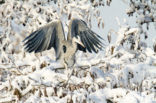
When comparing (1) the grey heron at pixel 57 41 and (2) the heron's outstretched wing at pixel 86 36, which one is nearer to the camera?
(1) the grey heron at pixel 57 41

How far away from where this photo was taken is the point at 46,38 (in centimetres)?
560

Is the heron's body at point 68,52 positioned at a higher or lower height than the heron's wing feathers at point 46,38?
lower

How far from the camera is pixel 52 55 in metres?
6.25

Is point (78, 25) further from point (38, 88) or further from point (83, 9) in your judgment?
point (38, 88)

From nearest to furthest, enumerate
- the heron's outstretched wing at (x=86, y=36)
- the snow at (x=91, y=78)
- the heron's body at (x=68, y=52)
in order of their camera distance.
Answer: the snow at (x=91, y=78) → the heron's body at (x=68, y=52) → the heron's outstretched wing at (x=86, y=36)

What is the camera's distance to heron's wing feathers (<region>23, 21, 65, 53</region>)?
5.51 m

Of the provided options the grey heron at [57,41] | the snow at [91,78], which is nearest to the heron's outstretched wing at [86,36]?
the grey heron at [57,41]

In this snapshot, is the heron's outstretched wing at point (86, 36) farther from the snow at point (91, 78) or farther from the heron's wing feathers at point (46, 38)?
the heron's wing feathers at point (46, 38)

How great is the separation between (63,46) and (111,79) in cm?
129

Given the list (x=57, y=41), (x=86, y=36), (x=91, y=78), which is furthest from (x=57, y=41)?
(x=91, y=78)

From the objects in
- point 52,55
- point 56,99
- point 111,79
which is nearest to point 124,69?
point 111,79

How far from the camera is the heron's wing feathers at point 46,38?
217 inches

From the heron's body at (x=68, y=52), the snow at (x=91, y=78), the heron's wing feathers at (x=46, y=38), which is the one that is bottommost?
the snow at (x=91, y=78)

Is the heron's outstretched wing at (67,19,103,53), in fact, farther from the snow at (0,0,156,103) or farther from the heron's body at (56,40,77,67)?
the heron's body at (56,40,77,67)
